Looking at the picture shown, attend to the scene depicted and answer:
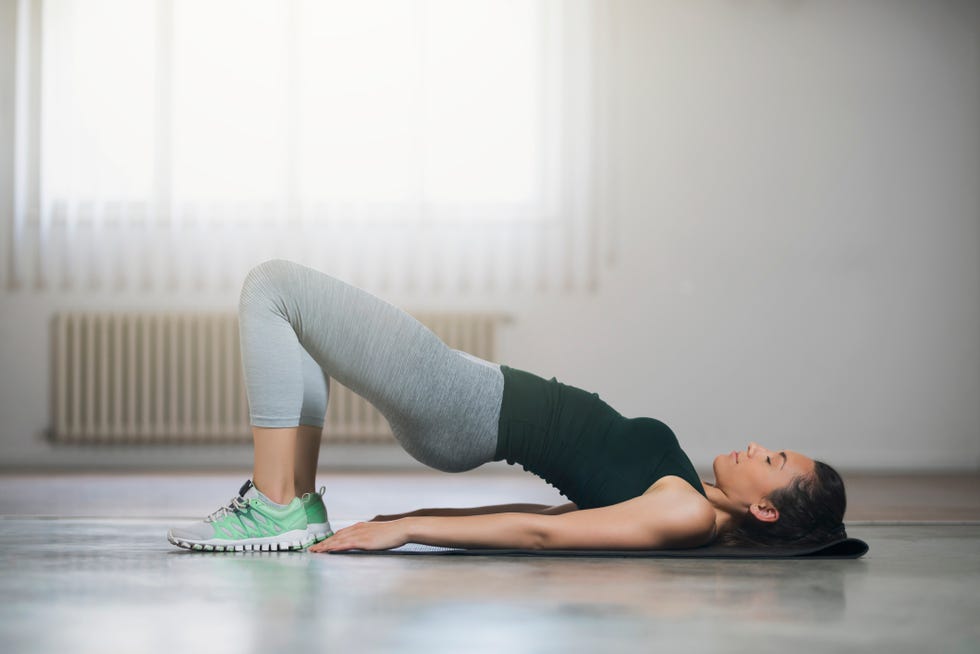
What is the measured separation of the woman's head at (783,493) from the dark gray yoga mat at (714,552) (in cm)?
3

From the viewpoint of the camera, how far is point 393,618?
4.33ft

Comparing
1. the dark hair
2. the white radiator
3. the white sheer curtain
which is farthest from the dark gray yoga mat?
the white sheer curtain

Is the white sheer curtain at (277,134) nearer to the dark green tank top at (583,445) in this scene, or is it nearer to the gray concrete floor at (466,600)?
the gray concrete floor at (466,600)

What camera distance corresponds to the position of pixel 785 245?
511 cm

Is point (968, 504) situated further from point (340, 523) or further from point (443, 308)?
point (443, 308)

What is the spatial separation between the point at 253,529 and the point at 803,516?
99cm

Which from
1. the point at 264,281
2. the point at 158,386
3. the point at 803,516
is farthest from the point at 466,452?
the point at 158,386

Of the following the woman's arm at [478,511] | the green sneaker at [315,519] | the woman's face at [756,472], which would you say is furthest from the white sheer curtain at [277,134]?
the woman's face at [756,472]

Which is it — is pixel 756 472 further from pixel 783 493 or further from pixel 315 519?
pixel 315 519

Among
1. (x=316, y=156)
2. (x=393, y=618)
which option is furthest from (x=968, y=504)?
(x=316, y=156)

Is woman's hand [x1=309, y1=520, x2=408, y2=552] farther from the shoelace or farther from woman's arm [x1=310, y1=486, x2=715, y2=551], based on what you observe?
the shoelace

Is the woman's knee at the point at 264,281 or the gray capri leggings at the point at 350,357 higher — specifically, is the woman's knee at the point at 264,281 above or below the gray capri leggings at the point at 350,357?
above

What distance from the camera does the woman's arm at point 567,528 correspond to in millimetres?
1768

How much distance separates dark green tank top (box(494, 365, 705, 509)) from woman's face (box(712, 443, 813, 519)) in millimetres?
56
